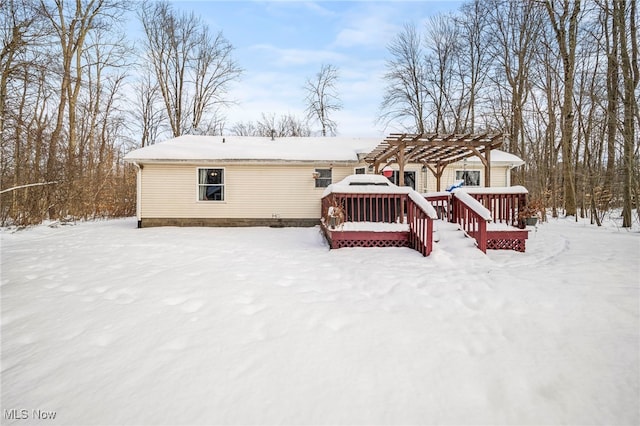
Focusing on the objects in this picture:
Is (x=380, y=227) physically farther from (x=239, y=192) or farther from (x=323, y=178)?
(x=239, y=192)

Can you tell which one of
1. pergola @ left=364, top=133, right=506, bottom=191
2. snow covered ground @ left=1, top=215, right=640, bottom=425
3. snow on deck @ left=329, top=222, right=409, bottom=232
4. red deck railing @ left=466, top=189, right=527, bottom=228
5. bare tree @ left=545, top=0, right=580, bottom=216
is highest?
bare tree @ left=545, top=0, right=580, bottom=216

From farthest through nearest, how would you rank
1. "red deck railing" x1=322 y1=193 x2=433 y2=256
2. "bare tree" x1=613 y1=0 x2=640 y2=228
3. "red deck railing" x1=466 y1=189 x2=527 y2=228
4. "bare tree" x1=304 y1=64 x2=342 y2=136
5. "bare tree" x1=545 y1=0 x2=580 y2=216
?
"bare tree" x1=304 y1=64 x2=342 y2=136 → "bare tree" x1=545 y1=0 x2=580 y2=216 → "bare tree" x1=613 y1=0 x2=640 y2=228 → "red deck railing" x1=466 y1=189 x2=527 y2=228 → "red deck railing" x1=322 y1=193 x2=433 y2=256

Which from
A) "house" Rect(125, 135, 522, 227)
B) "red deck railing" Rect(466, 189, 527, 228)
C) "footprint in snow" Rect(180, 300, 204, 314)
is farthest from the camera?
"house" Rect(125, 135, 522, 227)

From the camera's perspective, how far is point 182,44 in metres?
20.8

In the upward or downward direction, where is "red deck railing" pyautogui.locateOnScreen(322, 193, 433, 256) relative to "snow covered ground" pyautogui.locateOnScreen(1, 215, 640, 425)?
upward

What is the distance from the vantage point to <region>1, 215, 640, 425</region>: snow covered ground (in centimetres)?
204

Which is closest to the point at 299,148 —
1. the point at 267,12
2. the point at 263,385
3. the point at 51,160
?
the point at 267,12

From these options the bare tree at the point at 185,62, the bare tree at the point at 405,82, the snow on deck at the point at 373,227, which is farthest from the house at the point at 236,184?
the bare tree at the point at 185,62

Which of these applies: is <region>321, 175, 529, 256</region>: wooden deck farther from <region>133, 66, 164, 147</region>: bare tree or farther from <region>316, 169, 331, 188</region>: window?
<region>133, 66, 164, 147</region>: bare tree

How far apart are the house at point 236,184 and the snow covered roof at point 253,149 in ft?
0.12

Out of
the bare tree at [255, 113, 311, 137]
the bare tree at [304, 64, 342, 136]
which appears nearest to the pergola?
the bare tree at [304, 64, 342, 136]

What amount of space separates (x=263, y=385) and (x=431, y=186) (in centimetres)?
1126

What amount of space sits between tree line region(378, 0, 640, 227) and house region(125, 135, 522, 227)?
134 inches

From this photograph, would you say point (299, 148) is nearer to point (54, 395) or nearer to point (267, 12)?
point (267, 12)
